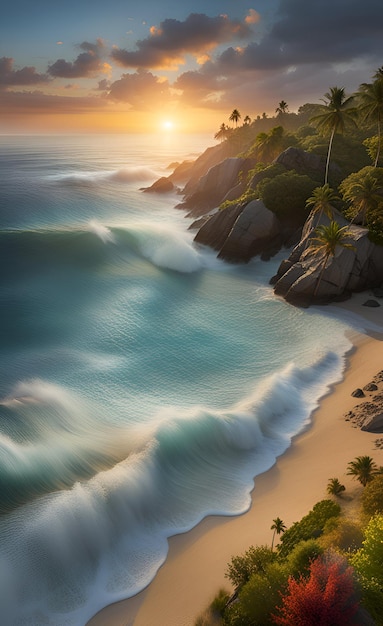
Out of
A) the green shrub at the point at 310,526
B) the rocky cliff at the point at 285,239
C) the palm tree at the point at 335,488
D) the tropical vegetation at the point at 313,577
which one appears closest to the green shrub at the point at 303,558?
the tropical vegetation at the point at 313,577

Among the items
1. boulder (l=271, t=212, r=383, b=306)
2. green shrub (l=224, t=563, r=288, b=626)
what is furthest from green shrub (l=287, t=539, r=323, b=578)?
boulder (l=271, t=212, r=383, b=306)

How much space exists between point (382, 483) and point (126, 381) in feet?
67.4

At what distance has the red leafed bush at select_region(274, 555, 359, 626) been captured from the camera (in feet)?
44.0

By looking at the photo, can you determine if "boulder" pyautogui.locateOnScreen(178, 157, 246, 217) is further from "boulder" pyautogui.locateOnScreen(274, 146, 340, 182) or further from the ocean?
the ocean

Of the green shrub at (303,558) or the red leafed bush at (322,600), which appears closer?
the red leafed bush at (322,600)

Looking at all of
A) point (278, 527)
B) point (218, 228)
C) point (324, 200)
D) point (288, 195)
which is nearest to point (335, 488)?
point (278, 527)

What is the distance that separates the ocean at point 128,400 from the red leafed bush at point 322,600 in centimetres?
762

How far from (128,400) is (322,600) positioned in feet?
66.9

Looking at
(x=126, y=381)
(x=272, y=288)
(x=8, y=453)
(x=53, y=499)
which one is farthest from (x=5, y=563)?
(x=272, y=288)

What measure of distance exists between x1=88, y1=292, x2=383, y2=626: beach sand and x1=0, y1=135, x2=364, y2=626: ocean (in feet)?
2.24

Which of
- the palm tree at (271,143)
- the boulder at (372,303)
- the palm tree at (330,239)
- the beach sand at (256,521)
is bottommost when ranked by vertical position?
the beach sand at (256,521)

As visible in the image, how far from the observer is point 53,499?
2183 cm

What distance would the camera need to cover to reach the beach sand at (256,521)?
17297 mm

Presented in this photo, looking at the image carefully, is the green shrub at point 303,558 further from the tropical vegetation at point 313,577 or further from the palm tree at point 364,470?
the palm tree at point 364,470
